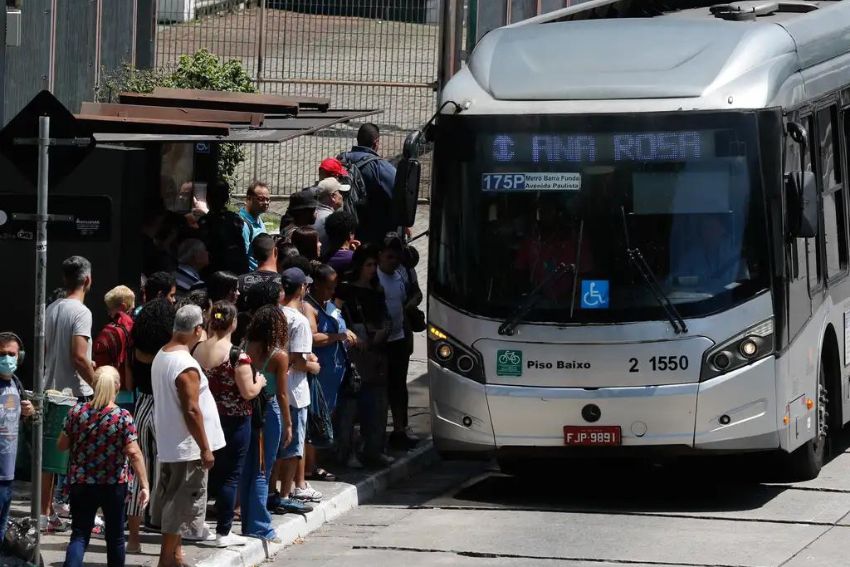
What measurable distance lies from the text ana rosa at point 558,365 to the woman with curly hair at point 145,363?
267 cm

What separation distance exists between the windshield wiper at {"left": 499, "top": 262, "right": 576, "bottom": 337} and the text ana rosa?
264mm

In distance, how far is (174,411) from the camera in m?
9.69

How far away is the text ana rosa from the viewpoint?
38.8ft

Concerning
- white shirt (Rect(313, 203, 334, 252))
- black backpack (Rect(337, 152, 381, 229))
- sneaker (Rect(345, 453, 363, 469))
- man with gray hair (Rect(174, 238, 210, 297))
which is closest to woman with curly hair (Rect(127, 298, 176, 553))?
man with gray hair (Rect(174, 238, 210, 297))

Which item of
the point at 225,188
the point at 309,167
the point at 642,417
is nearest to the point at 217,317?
the point at 642,417

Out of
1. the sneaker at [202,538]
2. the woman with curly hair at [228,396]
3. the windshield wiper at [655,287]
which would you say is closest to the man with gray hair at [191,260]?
the woman with curly hair at [228,396]

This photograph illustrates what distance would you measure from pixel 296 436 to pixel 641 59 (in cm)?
358

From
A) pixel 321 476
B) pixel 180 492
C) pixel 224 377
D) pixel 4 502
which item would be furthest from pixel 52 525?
pixel 321 476

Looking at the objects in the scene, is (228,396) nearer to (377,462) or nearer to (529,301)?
(529,301)

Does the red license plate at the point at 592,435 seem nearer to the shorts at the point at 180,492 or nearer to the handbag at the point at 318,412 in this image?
the handbag at the point at 318,412

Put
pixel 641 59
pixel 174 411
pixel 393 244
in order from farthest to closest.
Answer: pixel 393 244
pixel 641 59
pixel 174 411

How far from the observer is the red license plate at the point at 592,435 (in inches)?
464

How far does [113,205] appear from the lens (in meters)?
12.5

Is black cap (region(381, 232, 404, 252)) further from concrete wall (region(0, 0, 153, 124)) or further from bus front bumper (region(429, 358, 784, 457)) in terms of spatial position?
concrete wall (region(0, 0, 153, 124))
